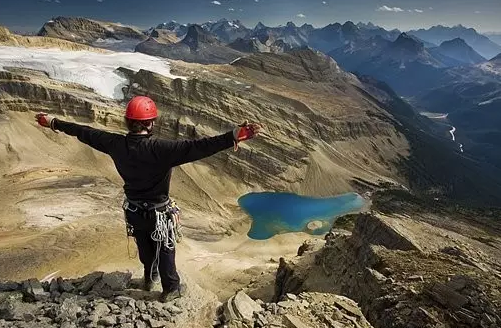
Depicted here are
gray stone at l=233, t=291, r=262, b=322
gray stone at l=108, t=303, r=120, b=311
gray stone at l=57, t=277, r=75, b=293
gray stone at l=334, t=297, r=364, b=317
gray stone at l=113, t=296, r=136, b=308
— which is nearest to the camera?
gray stone at l=108, t=303, r=120, b=311

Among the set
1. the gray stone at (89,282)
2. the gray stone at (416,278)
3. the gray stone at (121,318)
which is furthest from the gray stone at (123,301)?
the gray stone at (416,278)

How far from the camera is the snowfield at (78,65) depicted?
227 feet

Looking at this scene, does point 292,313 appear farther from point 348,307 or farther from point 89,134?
point 89,134

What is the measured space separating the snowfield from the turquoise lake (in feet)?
95.7

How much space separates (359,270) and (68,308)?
11657 mm

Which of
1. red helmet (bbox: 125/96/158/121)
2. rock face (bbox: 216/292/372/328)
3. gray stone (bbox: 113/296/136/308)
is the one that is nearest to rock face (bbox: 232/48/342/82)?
rock face (bbox: 216/292/372/328)

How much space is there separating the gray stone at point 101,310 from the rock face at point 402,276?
13.7 feet

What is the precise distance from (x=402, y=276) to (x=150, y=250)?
8.63 meters

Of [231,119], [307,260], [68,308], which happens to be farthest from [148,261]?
[231,119]

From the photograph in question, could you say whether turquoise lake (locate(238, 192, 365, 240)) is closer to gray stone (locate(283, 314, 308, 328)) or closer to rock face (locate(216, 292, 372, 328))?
rock face (locate(216, 292, 372, 328))

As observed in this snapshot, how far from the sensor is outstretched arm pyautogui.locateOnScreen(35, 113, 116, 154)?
288 inches

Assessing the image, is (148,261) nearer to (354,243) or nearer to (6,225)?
(354,243)

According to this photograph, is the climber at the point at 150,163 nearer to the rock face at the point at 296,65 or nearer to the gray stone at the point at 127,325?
the gray stone at the point at 127,325

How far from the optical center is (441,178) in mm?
97188
